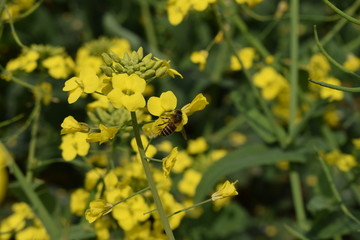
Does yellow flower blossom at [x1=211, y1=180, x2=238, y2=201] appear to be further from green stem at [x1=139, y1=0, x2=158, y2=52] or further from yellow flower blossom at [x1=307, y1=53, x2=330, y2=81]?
green stem at [x1=139, y1=0, x2=158, y2=52]

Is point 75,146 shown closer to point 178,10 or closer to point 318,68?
point 178,10

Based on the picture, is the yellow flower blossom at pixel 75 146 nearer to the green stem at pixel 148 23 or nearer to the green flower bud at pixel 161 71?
the green flower bud at pixel 161 71

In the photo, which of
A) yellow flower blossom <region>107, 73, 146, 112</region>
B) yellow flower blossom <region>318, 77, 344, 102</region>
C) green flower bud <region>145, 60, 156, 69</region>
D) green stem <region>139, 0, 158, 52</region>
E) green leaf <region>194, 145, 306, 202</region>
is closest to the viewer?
yellow flower blossom <region>107, 73, 146, 112</region>

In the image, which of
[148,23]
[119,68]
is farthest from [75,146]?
[148,23]

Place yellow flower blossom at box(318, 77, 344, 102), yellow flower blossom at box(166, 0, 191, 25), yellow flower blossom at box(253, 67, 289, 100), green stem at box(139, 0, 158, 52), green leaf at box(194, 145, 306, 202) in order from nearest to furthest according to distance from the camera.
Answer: yellow flower blossom at box(166, 0, 191, 25)
green leaf at box(194, 145, 306, 202)
yellow flower blossom at box(318, 77, 344, 102)
yellow flower blossom at box(253, 67, 289, 100)
green stem at box(139, 0, 158, 52)

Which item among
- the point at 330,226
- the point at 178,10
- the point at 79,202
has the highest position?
the point at 178,10

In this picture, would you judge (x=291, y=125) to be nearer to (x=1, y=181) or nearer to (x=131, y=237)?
(x=131, y=237)

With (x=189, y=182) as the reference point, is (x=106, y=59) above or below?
above

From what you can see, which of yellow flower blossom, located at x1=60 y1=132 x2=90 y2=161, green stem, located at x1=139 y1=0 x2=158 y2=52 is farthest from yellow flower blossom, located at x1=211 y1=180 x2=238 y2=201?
green stem, located at x1=139 y1=0 x2=158 y2=52
